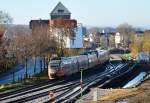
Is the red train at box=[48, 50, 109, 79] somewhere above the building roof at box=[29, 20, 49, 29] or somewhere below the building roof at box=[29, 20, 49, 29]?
below

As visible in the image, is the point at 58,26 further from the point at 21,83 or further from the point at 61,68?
the point at 21,83

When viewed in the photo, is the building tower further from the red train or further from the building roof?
the red train

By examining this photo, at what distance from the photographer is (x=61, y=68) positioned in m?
70.6

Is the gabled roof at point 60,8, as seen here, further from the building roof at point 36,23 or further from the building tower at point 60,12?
the building roof at point 36,23

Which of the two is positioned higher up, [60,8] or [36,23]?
[60,8]

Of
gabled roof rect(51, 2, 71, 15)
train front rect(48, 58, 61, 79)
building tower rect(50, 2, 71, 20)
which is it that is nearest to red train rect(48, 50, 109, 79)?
train front rect(48, 58, 61, 79)

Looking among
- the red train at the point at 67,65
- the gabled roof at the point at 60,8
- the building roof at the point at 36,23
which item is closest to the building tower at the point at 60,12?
the gabled roof at the point at 60,8

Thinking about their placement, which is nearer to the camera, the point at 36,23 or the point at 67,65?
the point at 67,65

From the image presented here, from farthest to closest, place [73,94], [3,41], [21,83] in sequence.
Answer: [3,41]
[21,83]
[73,94]

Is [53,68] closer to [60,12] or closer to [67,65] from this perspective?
[67,65]

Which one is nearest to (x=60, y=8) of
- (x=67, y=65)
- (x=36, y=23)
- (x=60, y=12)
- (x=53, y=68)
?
(x=60, y=12)

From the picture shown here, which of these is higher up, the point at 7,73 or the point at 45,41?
the point at 45,41

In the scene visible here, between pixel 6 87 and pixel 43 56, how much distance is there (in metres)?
29.0

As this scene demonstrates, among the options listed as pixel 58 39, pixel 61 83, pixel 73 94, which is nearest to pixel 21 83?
pixel 61 83
